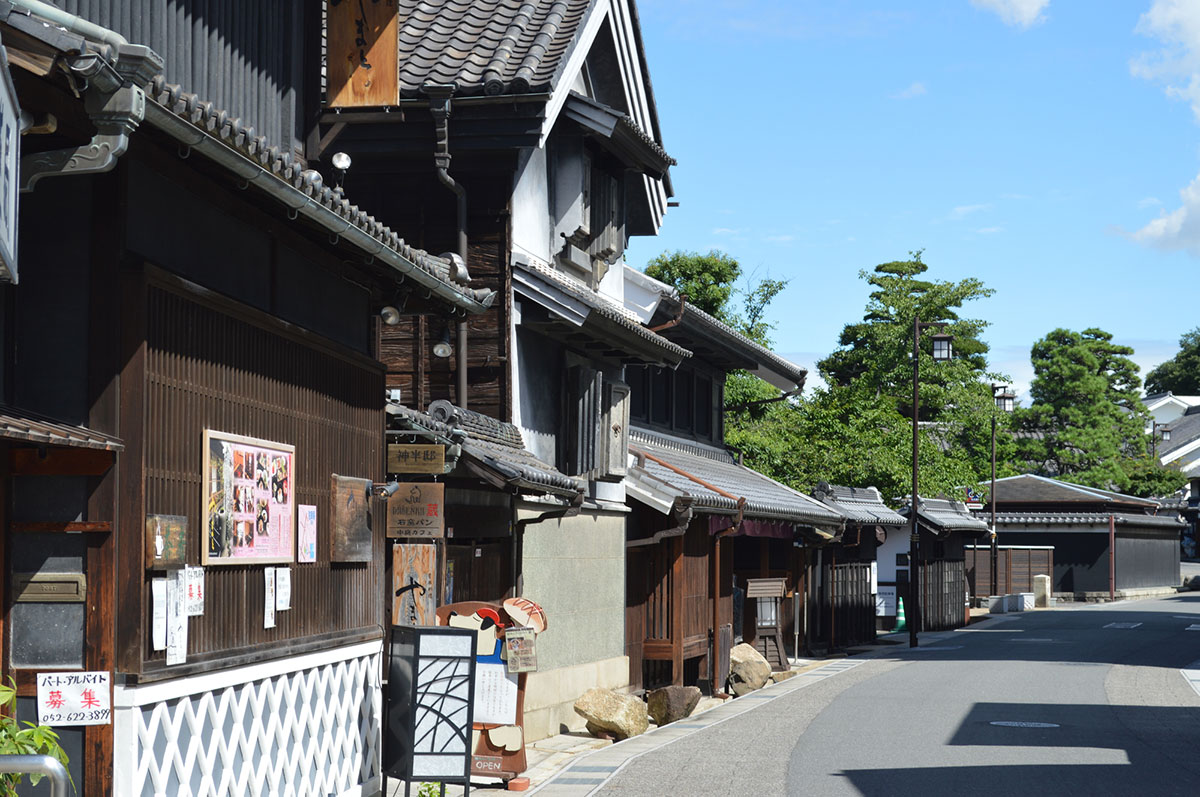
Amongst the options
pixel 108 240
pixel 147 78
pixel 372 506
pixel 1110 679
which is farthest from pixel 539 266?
pixel 1110 679

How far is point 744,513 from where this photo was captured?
81.1ft

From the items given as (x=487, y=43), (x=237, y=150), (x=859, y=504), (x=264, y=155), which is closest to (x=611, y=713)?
(x=487, y=43)

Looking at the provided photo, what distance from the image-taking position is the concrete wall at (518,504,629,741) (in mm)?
17969

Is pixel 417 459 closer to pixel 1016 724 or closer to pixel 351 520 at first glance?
pixel 351 520

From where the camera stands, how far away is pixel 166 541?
8.22 meters

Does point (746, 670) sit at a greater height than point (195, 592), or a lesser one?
lesser

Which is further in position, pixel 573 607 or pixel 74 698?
pixel 573 607

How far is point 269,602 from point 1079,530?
2403 inches

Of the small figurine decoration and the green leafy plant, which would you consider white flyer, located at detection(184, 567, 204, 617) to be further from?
the small figurine decoration

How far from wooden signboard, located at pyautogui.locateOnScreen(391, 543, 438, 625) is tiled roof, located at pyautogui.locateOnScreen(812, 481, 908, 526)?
21316mm

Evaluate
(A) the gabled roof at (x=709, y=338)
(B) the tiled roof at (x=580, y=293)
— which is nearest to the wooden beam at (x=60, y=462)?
(B) the tiled roof at (x=580, y=293)

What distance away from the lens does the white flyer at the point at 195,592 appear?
8.62m

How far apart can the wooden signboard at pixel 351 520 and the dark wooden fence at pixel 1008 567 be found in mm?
54023

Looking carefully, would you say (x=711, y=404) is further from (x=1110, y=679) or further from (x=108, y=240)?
(x=108, y=240)
